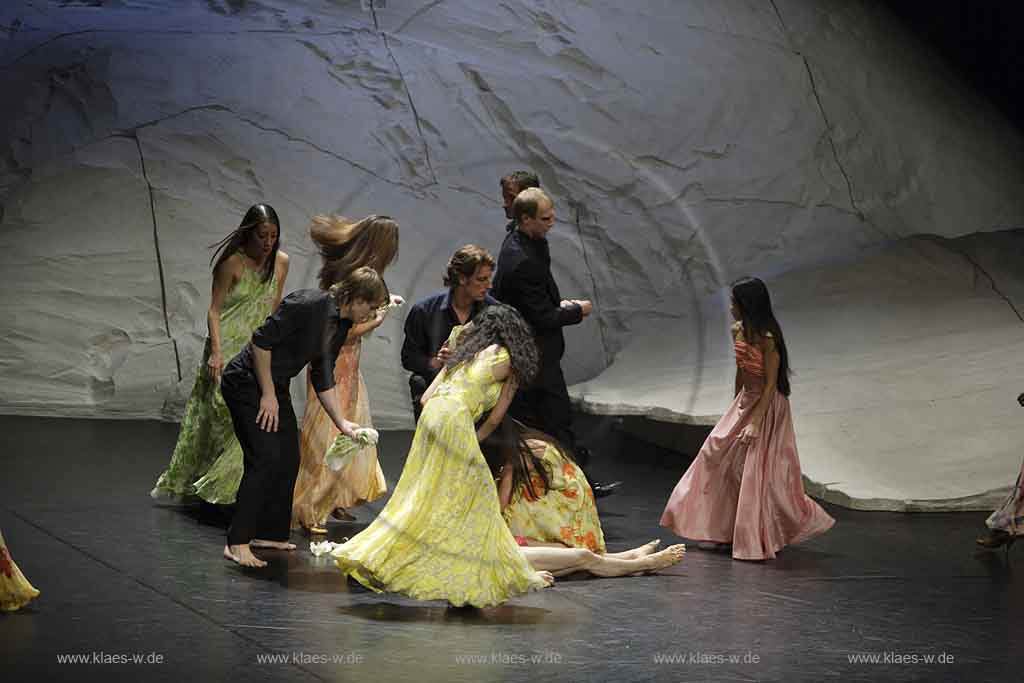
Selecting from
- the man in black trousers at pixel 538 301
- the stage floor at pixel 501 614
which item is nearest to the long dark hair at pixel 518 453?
the stage floor at pixel 501 614

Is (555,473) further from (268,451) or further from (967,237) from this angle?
(967,237)

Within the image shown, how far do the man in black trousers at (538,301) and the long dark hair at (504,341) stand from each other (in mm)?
1195

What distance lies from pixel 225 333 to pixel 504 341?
6.29 feet

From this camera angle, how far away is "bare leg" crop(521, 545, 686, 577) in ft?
16.4

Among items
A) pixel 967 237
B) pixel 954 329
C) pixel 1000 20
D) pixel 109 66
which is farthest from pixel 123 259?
pixel 1000 20

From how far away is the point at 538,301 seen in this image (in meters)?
6.13

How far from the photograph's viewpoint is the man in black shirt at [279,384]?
5.20m

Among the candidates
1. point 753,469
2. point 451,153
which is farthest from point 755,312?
point 451,153

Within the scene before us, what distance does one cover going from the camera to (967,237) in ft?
34.5

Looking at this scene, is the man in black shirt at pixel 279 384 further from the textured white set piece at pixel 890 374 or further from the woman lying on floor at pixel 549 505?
the textured white set piece at pixel 890 374

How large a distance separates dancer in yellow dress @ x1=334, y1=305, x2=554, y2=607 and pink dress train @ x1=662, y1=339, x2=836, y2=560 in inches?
48.1

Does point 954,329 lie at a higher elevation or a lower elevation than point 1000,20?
lower

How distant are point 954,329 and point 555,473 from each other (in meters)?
4.29

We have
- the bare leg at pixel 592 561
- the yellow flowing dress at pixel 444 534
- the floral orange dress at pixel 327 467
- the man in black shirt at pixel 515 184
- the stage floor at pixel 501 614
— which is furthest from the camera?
the man in black shirt at pixel 515 184
